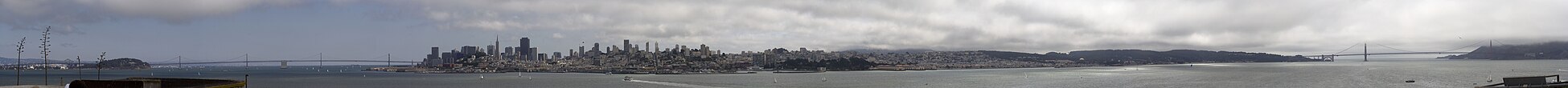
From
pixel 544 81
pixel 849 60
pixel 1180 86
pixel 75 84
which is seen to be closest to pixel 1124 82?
pixel 1180 86

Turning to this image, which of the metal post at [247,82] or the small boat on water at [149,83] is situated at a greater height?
the small boat on water at [149,83]

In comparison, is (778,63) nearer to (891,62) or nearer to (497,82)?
(891,62)

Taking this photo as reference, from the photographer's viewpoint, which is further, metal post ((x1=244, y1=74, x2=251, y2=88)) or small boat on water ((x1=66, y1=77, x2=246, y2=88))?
metal post ((x1=244, y1=74, x2=251, y2=88))

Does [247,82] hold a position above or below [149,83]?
below

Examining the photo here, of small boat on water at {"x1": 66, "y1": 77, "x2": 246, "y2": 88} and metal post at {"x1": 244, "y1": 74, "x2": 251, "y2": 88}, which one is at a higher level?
small boat on water at {"x1": 66, "y1": 77, "x2": 246, "y2": 88}

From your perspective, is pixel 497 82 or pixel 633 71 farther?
pixel 633 71

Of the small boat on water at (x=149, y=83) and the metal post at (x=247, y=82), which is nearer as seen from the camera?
the small boat on water at (x=149, y=83)

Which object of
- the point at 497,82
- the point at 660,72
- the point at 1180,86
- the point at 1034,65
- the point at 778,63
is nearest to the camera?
the point at 1180,86

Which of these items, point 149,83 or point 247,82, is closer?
point 149,83
